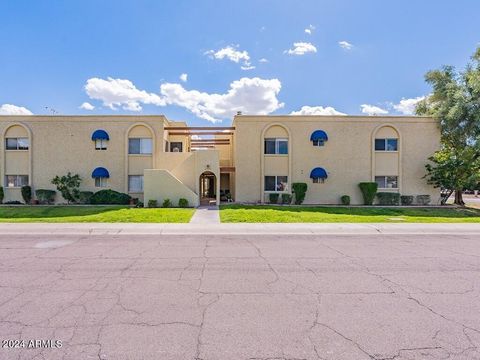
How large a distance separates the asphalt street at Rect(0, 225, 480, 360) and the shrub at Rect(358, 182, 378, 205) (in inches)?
626

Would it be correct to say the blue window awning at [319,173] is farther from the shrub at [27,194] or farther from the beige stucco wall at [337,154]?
the shrub at [27,194]

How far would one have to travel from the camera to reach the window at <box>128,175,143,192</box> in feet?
84.1

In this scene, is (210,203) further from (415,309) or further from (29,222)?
(415,309)

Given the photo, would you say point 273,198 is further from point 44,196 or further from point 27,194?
point 27,194

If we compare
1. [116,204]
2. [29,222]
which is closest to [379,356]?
[29,222]

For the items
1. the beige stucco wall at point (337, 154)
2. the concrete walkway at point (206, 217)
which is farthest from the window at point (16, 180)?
the beige stucco wall at point (337, 154)

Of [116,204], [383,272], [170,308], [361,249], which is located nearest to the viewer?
[170,308]

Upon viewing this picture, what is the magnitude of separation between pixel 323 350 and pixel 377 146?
25820 mm

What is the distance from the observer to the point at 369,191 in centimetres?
2511

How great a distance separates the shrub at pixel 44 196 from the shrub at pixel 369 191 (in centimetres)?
2591

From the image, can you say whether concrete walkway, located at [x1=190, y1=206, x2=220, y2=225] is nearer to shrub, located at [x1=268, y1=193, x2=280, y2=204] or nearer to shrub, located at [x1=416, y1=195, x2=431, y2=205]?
shrub, located at [x1=268, y1=193, x2=280, y2=204]

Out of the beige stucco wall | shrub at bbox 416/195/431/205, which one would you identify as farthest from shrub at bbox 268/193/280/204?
shrub at bbox 416/195/431/205

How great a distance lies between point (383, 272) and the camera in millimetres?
7020

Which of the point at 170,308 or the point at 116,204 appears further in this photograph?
the point at 116,204
